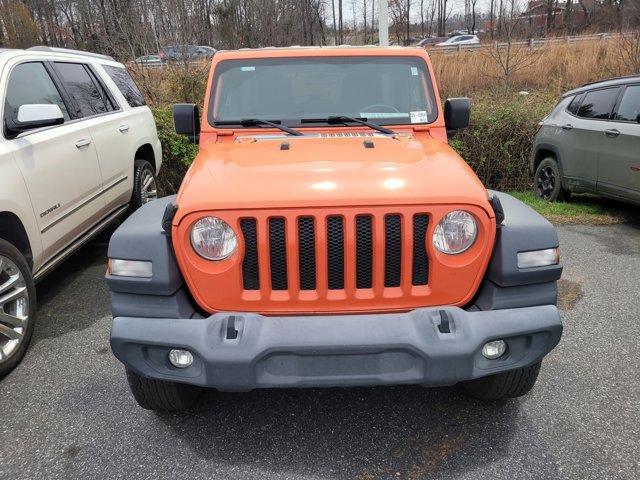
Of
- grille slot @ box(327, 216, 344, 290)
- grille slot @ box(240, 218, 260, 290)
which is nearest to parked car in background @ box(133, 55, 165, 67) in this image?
grille slot @ box(240, 218, 260, 290)

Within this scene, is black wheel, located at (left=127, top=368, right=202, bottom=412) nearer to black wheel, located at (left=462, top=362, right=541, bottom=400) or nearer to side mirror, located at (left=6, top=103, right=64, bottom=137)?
black wheel, located at (left=462, top=362, right=541, bottom=400)

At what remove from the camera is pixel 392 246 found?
2.26 m

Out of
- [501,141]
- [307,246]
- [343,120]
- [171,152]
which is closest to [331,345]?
[307,246]

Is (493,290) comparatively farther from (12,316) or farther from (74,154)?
(74,154)

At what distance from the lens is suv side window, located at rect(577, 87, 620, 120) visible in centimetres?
615

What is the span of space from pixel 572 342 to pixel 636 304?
3.24 feet

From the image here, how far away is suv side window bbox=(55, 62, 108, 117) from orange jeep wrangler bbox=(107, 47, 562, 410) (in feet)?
8.84

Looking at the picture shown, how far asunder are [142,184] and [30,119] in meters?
2.30

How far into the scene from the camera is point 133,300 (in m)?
2.29

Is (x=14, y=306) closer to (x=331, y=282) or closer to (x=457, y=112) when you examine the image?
(x=331, y=282)

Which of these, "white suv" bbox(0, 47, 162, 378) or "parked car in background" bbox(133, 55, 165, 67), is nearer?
"white suv" bbox(0, 47, 162, 378)

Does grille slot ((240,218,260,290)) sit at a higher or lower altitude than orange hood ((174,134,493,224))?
lower

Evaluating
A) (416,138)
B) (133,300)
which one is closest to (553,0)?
(416,138)

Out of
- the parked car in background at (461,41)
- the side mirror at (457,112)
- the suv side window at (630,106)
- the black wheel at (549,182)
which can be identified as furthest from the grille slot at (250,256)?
the parked car in background at (461,41)
